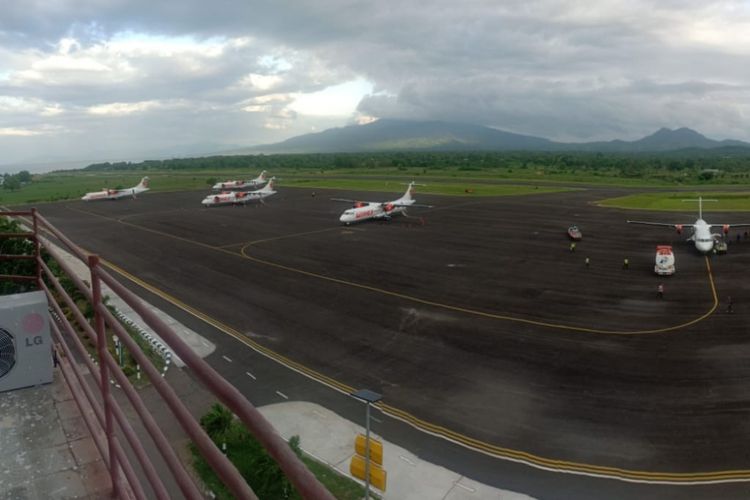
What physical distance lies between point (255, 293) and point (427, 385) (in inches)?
710

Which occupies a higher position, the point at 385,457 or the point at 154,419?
the point at 154,419

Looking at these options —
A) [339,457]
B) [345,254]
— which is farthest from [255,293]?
[339,457]

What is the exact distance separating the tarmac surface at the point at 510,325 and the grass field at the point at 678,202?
20766mm

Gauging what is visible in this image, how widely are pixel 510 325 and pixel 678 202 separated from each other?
6558 centimetres

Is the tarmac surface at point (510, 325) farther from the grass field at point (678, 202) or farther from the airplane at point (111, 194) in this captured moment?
the airplane at point (111, 194)

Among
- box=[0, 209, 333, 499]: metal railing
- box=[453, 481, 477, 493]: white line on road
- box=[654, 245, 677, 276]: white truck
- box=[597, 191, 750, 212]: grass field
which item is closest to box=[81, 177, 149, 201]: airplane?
box=[597, 191, 750, 212]: grass field

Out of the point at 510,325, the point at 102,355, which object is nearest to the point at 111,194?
the point at 510,325

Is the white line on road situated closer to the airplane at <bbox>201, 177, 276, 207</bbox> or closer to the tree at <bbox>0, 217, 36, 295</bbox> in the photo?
the tree at <bbox>0, 217, 36, 295</bbox>

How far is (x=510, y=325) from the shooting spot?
30.0m

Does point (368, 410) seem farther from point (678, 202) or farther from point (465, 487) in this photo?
point (678, 202)

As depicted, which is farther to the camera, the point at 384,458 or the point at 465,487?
the point at 384,458

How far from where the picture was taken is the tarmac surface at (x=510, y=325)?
19.2 metres

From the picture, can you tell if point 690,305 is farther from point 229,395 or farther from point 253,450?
point 229,395

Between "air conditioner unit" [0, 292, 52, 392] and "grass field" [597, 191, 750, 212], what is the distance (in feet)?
269
